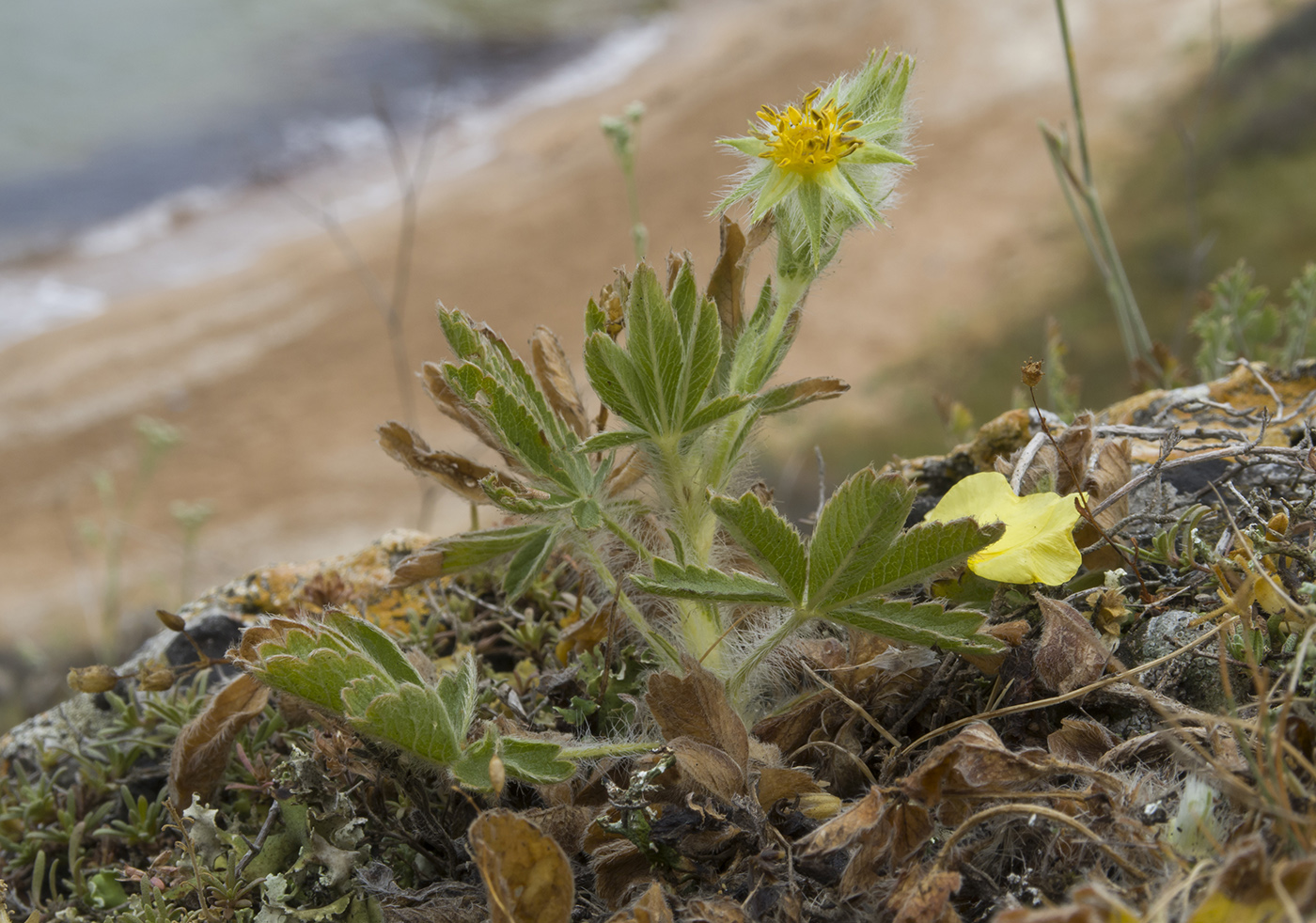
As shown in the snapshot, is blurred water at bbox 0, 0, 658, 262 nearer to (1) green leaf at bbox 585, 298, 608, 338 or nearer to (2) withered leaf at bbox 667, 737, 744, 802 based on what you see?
(1) green leaf at bbox 585, 298, 608, 338

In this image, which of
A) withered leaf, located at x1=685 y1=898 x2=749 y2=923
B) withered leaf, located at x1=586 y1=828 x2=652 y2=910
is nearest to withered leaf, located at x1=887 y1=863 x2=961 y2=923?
withered leaf, located at x1=685 y1=898 x2=749 y2=923

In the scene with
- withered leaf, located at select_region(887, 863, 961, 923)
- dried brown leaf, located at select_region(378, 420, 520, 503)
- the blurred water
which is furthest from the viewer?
the blurred water

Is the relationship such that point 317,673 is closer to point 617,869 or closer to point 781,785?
point 617,869

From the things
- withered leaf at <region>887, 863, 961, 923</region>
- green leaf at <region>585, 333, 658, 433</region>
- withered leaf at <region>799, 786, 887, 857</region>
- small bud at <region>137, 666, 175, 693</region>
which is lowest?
withered leaf at <region>887, 863, 961, 923</region>

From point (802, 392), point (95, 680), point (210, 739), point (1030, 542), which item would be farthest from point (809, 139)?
point (95, 680)

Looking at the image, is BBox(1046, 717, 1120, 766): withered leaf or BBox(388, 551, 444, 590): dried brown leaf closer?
BBox(1046, 717, 1120, 766): withered leaf

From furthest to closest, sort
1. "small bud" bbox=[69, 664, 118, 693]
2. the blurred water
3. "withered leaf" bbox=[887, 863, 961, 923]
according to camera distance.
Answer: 1. the blurred water
2. "small bud" bbox=[69, 664, 118, 693]
3. "withered leaf" bbox=[887, 863, 961, 923]

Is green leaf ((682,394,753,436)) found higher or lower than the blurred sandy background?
lower
